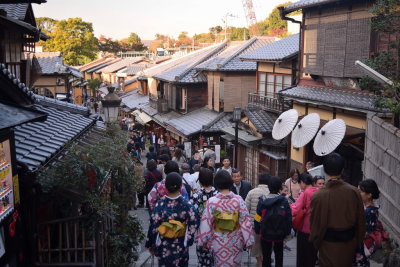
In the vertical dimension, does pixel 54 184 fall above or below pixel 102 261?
above

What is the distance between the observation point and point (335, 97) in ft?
42.4

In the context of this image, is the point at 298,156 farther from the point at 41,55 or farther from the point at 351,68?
the point at 41,55

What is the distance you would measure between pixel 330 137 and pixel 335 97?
1.97 meters

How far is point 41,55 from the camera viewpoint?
31.0 m

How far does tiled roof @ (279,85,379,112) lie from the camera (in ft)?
37.3

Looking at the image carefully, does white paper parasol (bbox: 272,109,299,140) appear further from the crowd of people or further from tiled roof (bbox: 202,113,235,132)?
tiled roof (bbox: 202,113,235,132)

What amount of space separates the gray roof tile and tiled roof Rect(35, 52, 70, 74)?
43.2ft

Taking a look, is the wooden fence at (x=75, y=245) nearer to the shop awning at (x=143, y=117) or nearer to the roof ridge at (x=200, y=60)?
the roof ridge at (x=200, y=60)

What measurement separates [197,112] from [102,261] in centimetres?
2231

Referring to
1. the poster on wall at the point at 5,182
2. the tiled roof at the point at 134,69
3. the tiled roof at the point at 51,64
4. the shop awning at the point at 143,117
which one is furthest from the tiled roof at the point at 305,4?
the tiled roof at the point at 134,69

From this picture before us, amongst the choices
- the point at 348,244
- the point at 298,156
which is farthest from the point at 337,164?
the point at 298,156

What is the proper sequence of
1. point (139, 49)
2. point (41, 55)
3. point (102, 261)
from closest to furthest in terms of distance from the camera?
point (102, 261) < point (41, 55) < point (139, 49)

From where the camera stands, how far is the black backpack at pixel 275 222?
6.27 metres

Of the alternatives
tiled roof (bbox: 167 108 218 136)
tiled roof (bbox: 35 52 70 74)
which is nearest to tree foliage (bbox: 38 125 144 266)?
tiled roof (bbox: 167 108 218 136)
